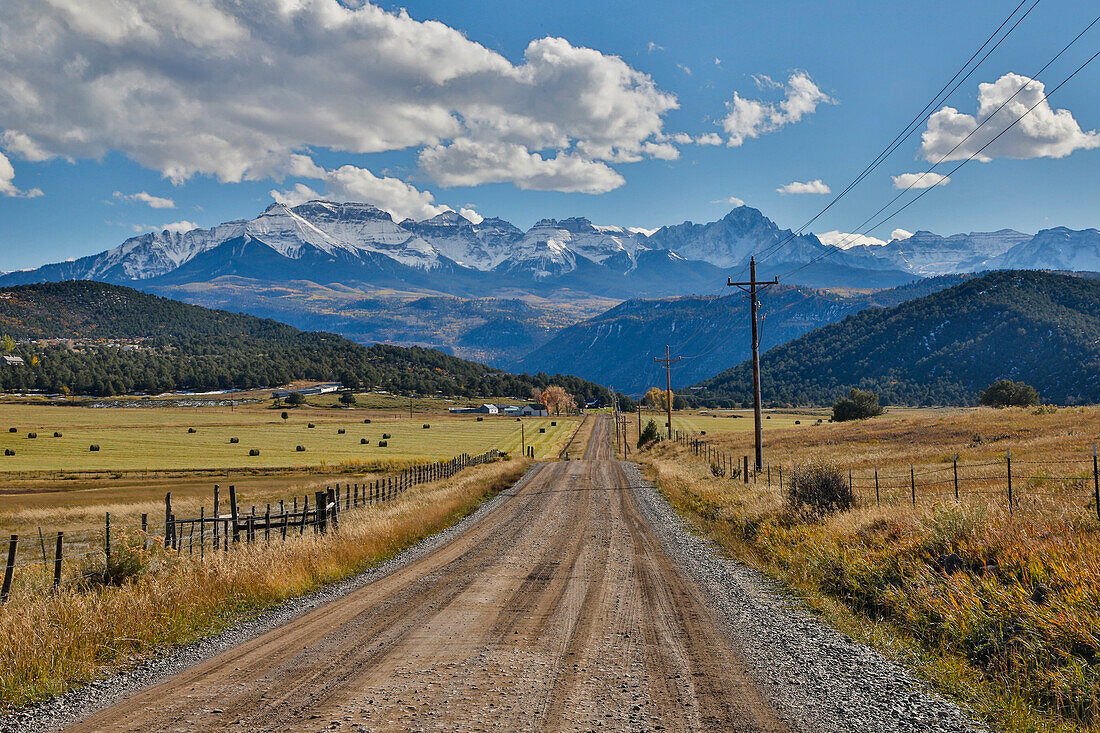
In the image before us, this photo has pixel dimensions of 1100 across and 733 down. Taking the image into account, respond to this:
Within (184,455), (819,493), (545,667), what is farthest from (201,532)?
(184,455)

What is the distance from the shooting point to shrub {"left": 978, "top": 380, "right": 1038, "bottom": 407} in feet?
303

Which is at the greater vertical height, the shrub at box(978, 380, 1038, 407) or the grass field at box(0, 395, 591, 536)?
the shrub at box(978, 380, 1038, 407)

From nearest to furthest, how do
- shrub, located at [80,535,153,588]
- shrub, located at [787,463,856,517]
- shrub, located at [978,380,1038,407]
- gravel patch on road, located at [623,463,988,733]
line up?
1. gravel patch on road, located at [623,463,988,733]
2. shrub, located at [80,535,153,588]
3. shrub, located at [787,463,856,517]
4. shrub, located at [978,380,1038,407]

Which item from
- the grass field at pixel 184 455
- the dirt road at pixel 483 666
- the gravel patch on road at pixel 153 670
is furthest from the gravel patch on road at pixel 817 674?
the grass field at pixel 184 455

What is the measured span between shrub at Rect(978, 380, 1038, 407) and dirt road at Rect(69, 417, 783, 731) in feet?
318

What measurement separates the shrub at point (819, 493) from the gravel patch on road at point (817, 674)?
5.34 m

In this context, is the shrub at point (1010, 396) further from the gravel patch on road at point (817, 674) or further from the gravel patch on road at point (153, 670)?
the gravel patch on road at point (153, 670)

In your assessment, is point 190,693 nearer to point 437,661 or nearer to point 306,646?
point 306,646

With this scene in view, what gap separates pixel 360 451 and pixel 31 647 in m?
82.5

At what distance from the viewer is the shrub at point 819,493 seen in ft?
63.3

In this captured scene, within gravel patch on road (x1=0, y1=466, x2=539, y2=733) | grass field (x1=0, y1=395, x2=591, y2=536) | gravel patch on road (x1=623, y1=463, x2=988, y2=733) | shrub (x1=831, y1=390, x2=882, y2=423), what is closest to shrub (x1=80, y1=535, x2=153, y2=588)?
gravel patch on road (x1=0, y1=466, x2=539, y2=733)

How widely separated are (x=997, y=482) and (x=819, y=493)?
32.4ft

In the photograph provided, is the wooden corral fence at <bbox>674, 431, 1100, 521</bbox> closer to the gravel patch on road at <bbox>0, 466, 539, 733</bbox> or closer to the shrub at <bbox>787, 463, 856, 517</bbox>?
the shrub at <bbox>787, 463, 856, 517</bbox>

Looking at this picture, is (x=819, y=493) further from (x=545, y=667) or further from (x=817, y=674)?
(x=545, y=667)
